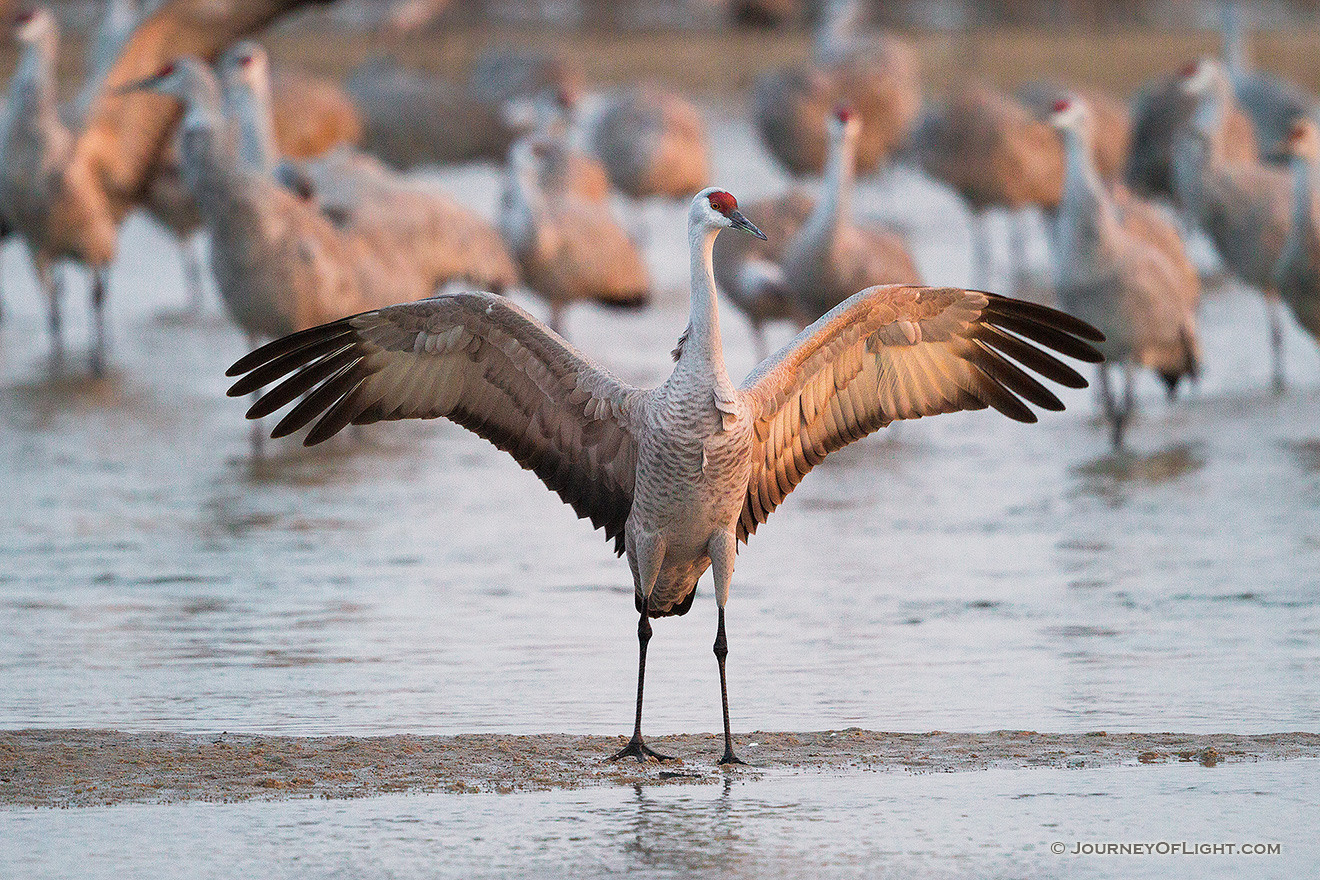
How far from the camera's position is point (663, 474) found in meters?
6.21

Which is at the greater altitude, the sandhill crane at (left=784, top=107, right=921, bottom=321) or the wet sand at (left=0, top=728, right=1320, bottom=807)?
the sandhill crane at (left=784, top=107, right=921, bottom=321)

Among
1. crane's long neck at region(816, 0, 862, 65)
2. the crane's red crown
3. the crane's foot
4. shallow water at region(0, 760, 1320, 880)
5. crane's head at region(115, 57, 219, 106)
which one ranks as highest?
crane's long neck at region(816, 0, 862, 65)

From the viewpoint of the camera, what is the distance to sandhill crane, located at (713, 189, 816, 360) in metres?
13.1

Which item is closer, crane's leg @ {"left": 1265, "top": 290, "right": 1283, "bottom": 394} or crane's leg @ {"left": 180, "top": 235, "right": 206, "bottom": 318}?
crane's leg @ {"left": 1265, "top": 290, "right": 1283, "bottom": 394}

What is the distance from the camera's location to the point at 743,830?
5367 millimetres

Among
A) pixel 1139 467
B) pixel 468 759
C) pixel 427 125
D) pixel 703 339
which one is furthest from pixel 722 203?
pixel 427 125

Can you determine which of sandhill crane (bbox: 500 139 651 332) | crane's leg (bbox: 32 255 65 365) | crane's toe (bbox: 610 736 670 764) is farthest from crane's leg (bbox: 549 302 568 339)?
crane's toe (bbox: 610 736 670 764)

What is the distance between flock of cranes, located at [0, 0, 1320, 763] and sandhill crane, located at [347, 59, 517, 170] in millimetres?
31

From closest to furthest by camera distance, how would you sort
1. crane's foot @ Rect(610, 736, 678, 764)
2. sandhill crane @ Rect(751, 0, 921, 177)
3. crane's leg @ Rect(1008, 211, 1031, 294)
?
crane's foot @ Rect(610, 736, 678, 764), crane's leg @ Rect(1008, 211, 1031, 294), sandhill crane @ Rect(751, 0, 921, 177)

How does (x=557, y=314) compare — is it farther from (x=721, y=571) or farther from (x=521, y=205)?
(x=721, y=571)

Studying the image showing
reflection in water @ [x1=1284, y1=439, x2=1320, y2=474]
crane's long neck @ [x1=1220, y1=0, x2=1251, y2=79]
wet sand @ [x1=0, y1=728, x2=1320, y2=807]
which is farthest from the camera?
crane's long neck @ [x1=1220, y1=0, x2=1251, y2=79]

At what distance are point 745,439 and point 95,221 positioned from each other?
8.98 m

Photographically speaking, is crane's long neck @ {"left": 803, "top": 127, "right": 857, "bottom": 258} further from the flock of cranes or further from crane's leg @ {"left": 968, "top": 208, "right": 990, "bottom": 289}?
crane's leg @ {"left": 968, "top": 208, "right": 990, "bottom": 289}

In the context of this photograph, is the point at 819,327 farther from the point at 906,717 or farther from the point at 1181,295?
the point at 1181,295
